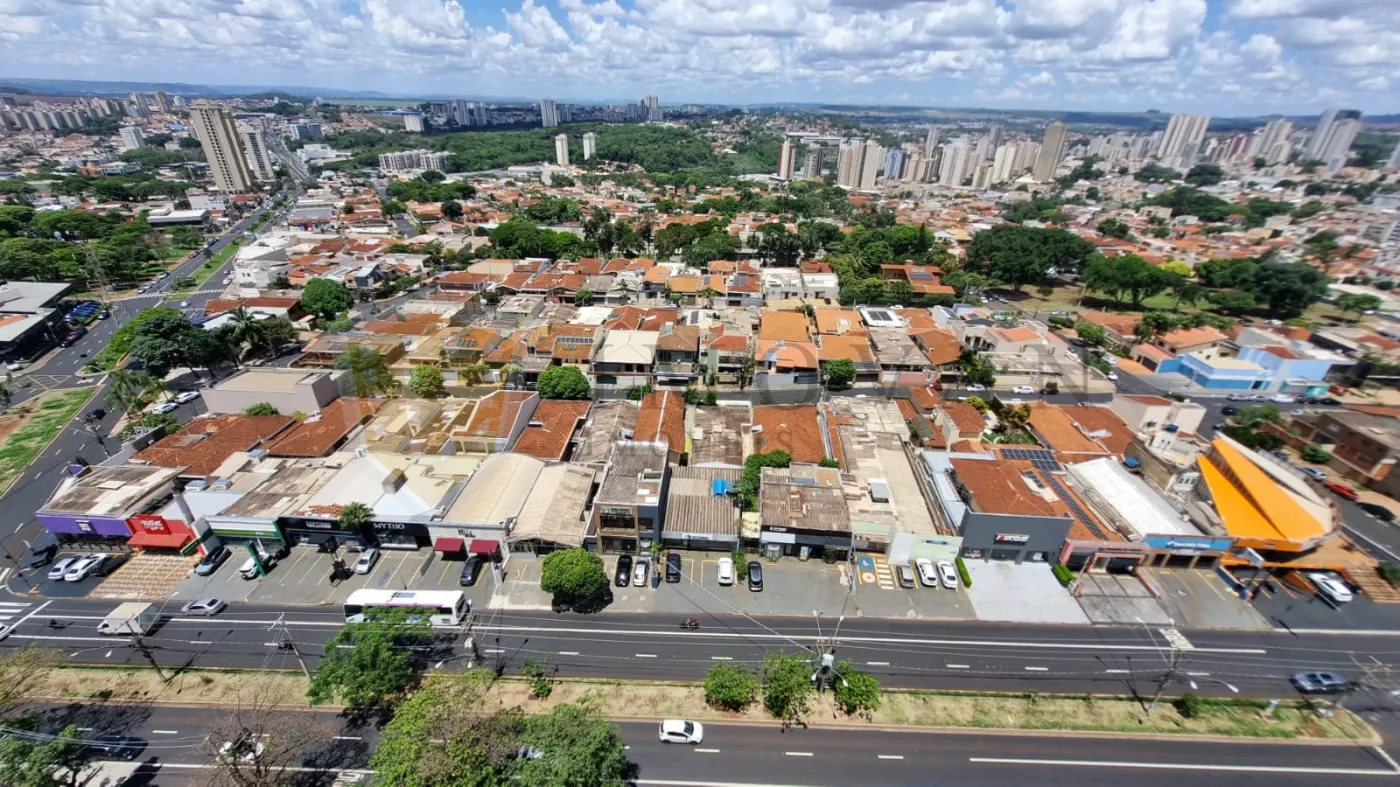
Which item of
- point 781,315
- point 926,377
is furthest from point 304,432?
point 926,377

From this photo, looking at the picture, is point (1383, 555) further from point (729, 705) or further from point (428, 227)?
point (428, 227)

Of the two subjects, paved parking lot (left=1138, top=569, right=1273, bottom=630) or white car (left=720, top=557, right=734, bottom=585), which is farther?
white car (left=720, top=557, right=734, bottom=585)

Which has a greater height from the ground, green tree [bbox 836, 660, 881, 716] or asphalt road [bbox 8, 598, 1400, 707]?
green tree [bbox 836, 660, 881, 716]

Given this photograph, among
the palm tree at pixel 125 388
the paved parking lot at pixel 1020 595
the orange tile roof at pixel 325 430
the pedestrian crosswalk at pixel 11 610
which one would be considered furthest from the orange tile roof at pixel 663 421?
the palm tree at pixel 125 388

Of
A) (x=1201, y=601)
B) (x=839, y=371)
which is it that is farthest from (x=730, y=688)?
(x=839, y=371)

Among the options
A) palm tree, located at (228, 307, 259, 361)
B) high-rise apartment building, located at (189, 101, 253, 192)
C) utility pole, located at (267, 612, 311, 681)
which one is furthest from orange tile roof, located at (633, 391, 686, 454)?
high-rise apartment building, located at (189, 101, 253, 192)

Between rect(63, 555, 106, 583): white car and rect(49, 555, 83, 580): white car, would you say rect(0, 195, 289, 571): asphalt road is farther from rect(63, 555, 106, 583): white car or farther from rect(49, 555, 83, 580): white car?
rect(63, 555, 106, 583): white car
